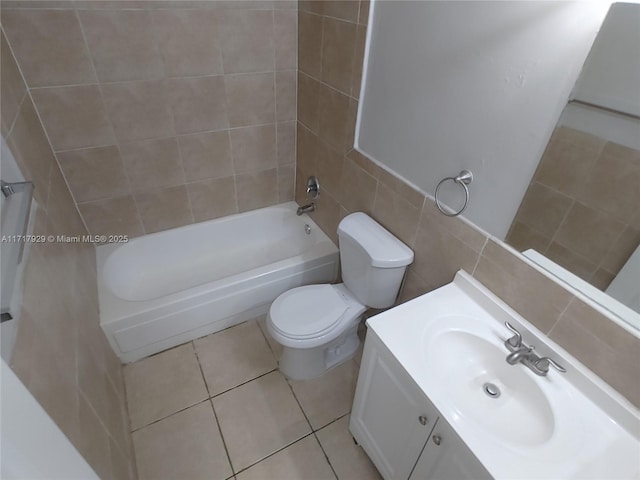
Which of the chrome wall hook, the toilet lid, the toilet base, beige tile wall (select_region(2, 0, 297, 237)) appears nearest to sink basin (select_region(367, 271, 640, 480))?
the toilet lid

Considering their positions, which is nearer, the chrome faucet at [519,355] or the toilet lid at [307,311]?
the chrome faucet at [519,355]

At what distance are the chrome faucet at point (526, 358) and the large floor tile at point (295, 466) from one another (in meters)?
0.90

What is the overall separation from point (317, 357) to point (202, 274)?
0.95m

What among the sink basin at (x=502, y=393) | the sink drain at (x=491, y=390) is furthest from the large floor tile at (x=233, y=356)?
the sink drain at (x=491, y=390)

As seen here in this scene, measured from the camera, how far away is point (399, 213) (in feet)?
4.85

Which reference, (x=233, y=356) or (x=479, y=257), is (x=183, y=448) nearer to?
(x=233, y=356)

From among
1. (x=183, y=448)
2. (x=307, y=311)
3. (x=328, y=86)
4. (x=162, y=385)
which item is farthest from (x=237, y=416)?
(x=328, y=86)

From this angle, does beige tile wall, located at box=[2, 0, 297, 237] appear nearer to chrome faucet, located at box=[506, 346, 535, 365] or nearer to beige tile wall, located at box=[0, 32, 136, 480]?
beige tile wall, located at box=[0, 32, 136, 480]

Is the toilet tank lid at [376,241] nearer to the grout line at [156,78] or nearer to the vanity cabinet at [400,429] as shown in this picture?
the vanity cabinet at [400,429]

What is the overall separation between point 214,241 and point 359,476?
1559 mm

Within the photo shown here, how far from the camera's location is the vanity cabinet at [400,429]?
3.04ft

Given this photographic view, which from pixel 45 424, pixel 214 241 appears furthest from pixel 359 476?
pixel 214 241

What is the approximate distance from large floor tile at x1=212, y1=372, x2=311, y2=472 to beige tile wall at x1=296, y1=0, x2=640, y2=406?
0.75 meters

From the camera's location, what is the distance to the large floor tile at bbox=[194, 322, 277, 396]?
1763mm
